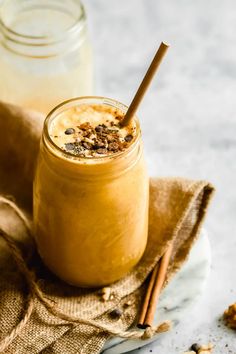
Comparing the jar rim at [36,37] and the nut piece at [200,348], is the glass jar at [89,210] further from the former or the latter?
the jar rim at [36,37]

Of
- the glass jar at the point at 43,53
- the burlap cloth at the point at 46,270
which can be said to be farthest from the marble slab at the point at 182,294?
the glass jar at the point at 43,53

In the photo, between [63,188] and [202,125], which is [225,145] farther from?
[63,188]

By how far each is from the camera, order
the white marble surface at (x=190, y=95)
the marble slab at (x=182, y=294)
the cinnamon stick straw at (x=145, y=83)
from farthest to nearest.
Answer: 1. the white marble surface at (x=190, y=95)
2. the marble slab at (x=182, y=294)
3. the cinnamon stick straw at (x=145, y=83)

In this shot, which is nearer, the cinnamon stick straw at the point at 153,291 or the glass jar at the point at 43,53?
the cinnamon stick straw at the point at 153,291

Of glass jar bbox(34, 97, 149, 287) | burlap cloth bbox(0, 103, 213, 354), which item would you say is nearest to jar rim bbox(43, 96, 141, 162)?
glass jar bbox(34, 97, 149, 287)

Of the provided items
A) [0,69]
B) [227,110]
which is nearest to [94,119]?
[0,69]

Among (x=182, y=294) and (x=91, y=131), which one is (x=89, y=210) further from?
(x=182, y=294)
